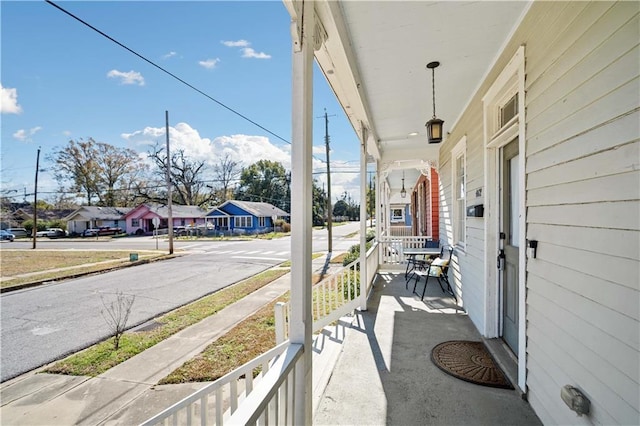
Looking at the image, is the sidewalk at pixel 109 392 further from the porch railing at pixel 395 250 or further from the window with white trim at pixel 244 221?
the window with white trim at pixel 244 221

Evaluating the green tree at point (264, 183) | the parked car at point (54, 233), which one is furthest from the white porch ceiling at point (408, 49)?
the parked car at point (54, 233)

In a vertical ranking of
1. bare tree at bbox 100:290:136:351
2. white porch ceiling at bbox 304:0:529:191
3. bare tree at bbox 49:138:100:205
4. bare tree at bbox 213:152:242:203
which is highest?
bare tree at bbox 213:152:242:203

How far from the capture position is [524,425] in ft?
6.00

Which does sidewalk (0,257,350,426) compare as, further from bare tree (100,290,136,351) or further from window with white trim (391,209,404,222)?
window with white trim (391,209,404,222)

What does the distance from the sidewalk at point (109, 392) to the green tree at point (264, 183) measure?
3526 centimetres

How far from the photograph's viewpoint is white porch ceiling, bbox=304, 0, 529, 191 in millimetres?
1955

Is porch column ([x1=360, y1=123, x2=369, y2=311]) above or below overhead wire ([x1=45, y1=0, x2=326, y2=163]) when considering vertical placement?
below

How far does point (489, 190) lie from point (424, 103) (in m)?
1.50

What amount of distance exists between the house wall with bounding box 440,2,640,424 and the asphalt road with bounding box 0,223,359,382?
541cm

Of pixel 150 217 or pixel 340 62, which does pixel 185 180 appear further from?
pixel 340 62

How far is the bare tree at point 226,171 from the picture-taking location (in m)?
36.7

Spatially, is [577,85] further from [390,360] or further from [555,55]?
[390,360]

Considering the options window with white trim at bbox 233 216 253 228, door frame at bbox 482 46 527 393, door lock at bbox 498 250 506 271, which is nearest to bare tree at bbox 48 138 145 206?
window with white trim at bbox 233 216 253 228

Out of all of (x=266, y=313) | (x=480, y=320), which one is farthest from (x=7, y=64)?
(x=480, y=320)
